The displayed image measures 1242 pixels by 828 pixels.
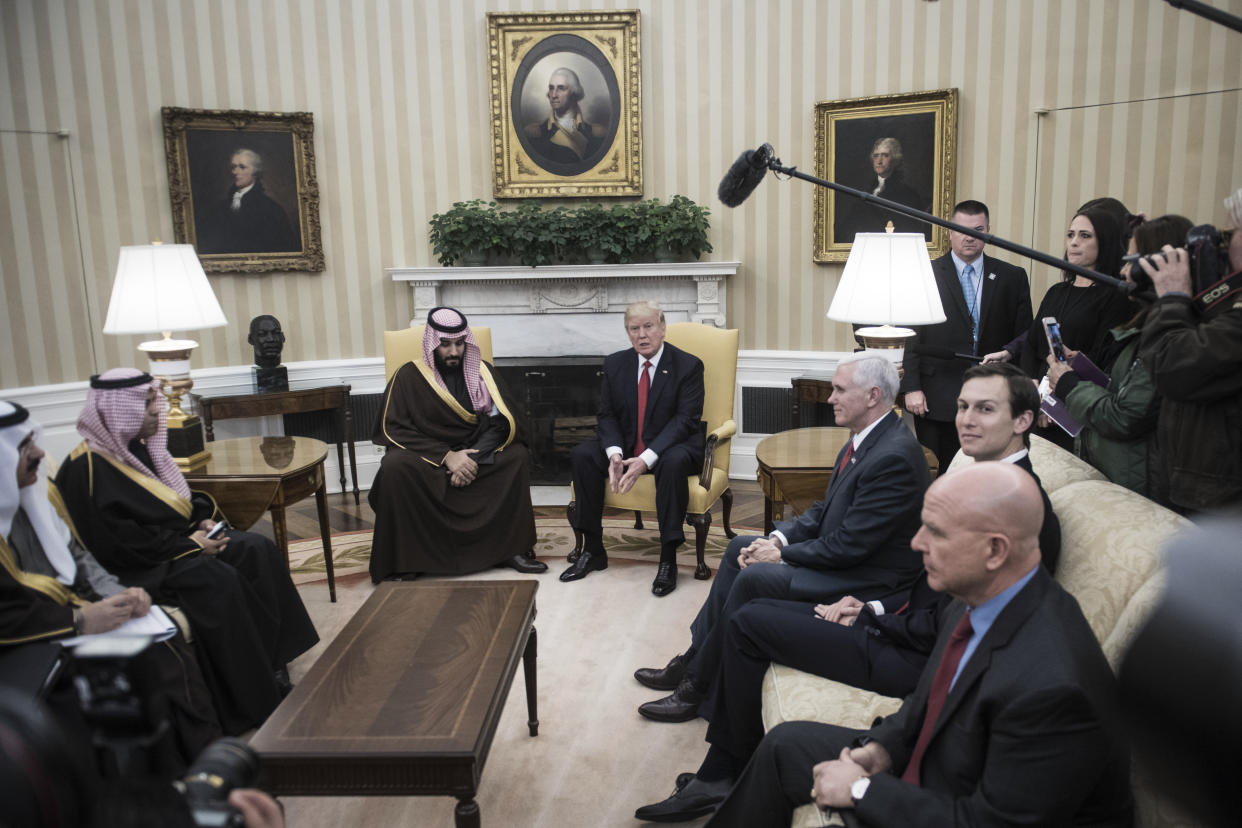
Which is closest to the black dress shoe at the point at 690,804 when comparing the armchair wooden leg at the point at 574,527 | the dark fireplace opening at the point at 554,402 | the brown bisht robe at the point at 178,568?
the brown bisht robe at the point at 178,568

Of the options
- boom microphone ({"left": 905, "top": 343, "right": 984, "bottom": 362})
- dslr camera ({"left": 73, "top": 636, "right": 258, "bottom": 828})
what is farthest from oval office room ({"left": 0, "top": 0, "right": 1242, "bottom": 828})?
boom microphone ({"left": 905, "top": 343, "right": 984, "bottom": 362})

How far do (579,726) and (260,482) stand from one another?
6.51 feet

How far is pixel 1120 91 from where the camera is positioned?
225 inches

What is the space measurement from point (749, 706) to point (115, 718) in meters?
2.23

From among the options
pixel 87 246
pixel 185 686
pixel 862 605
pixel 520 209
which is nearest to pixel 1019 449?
pixel 862 605

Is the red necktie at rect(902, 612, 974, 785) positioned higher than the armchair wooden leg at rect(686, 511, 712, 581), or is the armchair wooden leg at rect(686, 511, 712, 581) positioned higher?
the red necktie at rect(902, 612, 974, 785)

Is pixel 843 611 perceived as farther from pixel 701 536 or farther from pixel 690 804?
pixel 701 536

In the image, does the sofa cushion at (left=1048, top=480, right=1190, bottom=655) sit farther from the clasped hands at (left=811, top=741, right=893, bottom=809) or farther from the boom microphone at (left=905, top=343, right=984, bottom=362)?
the boom microphone at (left=905, top=343, right=984, bottom=362)

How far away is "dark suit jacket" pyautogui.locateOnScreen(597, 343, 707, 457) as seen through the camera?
5195 millimetres

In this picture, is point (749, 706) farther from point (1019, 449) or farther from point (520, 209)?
point (520, 209)

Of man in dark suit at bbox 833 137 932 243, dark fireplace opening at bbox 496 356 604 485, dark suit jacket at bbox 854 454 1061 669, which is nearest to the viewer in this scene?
dark suit jacket at bbox 854 454 1061 669

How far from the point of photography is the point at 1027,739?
1700 millimetres

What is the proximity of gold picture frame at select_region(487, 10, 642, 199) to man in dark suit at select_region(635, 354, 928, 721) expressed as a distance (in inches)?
157

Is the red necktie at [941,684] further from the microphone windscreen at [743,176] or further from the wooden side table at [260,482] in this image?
the wooden side table at [260,482]
